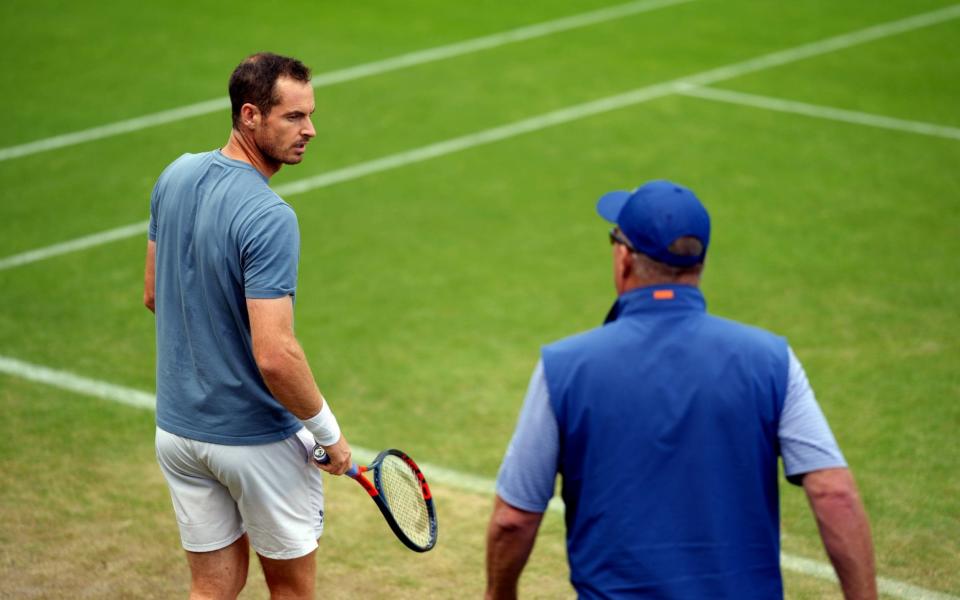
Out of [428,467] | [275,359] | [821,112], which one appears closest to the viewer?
[275,359]

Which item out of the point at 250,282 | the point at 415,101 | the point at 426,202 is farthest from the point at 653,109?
the point at 250,282

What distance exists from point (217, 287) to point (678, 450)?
176 cm

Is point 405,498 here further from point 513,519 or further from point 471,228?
point 471,228

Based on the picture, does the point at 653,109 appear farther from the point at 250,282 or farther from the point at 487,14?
the point at 250,282

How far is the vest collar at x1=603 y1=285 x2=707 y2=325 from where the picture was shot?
3445 mm

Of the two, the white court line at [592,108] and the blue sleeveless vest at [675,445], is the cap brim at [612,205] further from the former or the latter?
the white court line at [592,108]

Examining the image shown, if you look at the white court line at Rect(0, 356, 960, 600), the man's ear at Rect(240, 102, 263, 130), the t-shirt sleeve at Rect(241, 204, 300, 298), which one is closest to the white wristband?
the t-shirt sleeve at Rect(241, 204, 300, 298)

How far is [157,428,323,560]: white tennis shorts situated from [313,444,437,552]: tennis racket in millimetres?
231

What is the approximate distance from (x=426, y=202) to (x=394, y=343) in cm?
289

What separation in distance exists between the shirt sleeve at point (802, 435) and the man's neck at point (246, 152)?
1.98 m

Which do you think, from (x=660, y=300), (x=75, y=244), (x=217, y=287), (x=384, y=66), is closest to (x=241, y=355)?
(x=217, y=287)

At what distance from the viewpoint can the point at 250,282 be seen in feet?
13.9

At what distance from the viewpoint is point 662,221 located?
3465 mm

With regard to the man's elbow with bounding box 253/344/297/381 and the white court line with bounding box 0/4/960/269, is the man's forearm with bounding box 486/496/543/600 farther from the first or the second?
the white court line with bounding box 0/4/960/269
